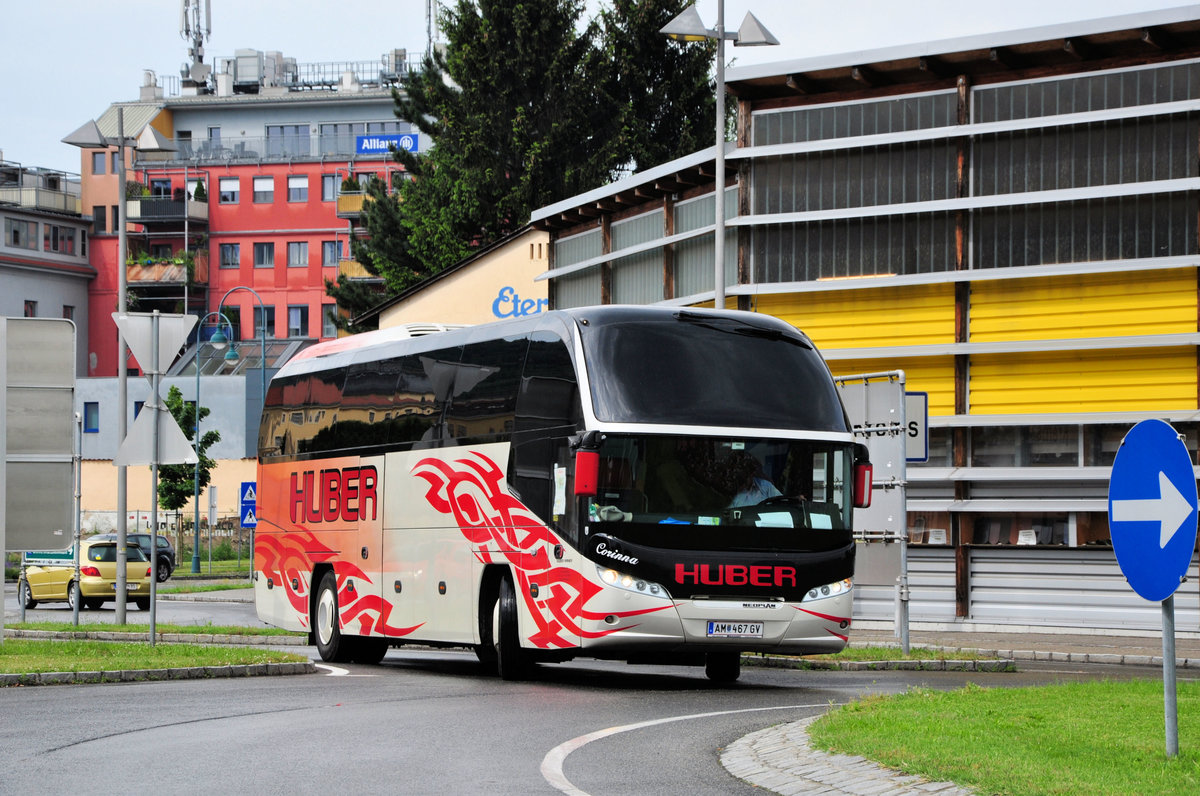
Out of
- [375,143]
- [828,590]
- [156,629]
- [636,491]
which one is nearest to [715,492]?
[636,491]

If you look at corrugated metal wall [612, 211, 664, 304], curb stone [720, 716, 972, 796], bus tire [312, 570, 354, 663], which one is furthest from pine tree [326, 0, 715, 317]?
curb stone [720, 716, 972, 796]

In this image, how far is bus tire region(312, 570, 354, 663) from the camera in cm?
2106

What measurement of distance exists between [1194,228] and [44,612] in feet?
89.9

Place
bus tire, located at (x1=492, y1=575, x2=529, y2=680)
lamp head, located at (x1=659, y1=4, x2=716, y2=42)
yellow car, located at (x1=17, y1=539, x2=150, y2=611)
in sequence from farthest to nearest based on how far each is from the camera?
yellow car, located at (x1=17, y1=539, x2=150, y2=611), lamp head, located at (x1=659, y1=4, x2=716, y2=42), bus tire, located at (x1=492, y1=575, x2=529, y2=680)

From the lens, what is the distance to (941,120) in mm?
28625

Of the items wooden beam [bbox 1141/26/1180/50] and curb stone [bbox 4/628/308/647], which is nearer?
curb stone [bbox 4/628/308/647]

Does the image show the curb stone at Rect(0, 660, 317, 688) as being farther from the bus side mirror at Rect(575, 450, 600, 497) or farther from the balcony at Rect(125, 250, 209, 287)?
the balcony at Rect(125, 250, 209, 287)

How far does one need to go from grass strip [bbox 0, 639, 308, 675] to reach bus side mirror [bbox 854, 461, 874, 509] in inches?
240

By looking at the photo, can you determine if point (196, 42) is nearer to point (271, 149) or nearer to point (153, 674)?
point (271, 149)

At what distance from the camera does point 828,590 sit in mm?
16250

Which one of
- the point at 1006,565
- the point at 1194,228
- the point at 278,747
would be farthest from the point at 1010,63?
the point at 278,747

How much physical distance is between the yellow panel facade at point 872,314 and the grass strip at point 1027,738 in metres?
15.2

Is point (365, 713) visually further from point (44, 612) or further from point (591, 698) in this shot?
point (44, 612)

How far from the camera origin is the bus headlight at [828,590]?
52.9ft
